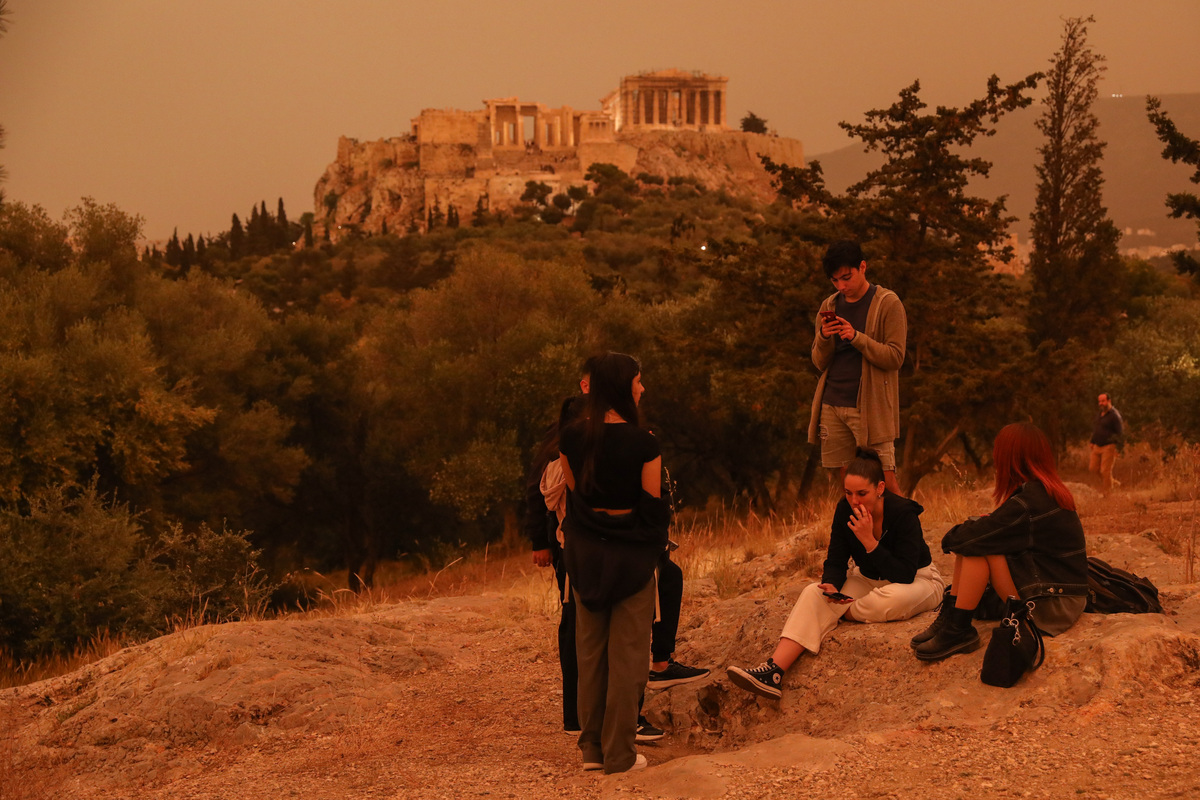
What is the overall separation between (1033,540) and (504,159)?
Answer: 11185 centimetres

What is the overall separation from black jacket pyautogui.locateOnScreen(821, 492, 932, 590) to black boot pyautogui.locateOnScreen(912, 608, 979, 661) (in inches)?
16.9

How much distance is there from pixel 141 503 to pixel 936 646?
17.1 meters

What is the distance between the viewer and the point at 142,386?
17688 millimetres

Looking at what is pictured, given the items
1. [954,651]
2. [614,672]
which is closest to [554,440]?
[614,672]

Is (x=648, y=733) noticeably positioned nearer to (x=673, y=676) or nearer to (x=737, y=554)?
(x=673, y=676)

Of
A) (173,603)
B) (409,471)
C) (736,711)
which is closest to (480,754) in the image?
(736,711)

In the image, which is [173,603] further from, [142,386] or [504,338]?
[504,338]

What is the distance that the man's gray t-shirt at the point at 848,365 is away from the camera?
223 inches

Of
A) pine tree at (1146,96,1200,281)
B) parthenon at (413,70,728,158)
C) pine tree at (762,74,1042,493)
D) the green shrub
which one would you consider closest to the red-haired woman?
the green shrub

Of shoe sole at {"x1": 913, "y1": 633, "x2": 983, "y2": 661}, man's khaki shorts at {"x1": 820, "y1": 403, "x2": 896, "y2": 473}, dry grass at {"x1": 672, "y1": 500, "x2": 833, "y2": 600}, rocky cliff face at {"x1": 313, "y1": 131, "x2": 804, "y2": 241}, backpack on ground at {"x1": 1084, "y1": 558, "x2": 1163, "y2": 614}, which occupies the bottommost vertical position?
dry grass at {"x1": 672, "y1": 500, "x2": 833, "y2": 600}

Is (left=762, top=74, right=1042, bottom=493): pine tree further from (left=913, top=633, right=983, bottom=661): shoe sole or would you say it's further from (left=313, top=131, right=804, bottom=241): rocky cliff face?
(left=313, top=131, right=804, bottom=241): rocky cliff face

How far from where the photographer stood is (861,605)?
16.8ft

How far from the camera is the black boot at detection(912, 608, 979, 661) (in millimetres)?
4594

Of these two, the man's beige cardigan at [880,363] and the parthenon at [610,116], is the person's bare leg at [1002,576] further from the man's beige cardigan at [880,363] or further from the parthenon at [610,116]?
the parthenon at [610,116]
